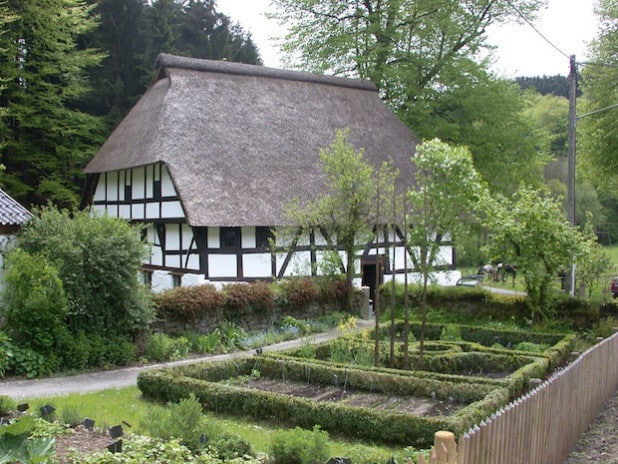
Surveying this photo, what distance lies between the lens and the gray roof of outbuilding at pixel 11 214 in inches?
616

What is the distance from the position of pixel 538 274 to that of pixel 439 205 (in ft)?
15.5

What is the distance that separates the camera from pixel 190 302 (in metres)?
15.5

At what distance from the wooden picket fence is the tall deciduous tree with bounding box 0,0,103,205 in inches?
890

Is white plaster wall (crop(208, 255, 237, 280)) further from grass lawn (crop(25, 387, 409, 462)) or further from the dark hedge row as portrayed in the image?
grass lawn (crop(25, 387, 409, 462))

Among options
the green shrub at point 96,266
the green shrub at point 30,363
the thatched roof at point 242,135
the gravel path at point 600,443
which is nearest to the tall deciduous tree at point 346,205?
the thatched roof at point 242,135

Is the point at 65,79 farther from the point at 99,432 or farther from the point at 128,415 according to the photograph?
the point at 99,432

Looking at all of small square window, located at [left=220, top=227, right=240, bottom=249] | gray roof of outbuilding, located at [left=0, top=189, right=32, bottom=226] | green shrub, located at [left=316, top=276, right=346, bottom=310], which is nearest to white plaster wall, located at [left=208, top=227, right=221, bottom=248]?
small square window, located at [left=220, top=227, right=240, bottom=249]

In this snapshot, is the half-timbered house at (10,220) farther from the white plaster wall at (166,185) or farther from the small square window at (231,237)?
the small square window at (231,237)

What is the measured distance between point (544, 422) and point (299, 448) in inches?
97.5

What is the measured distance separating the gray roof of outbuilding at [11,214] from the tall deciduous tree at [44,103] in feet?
34.1

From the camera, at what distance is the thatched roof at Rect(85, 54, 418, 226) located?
20.6 m

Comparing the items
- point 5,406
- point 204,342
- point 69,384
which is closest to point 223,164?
point 204,342

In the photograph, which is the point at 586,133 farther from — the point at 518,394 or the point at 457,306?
the point at 518,394

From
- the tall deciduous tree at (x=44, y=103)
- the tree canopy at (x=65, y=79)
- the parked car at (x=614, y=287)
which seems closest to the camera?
the parked car at (x=614, y=287)
